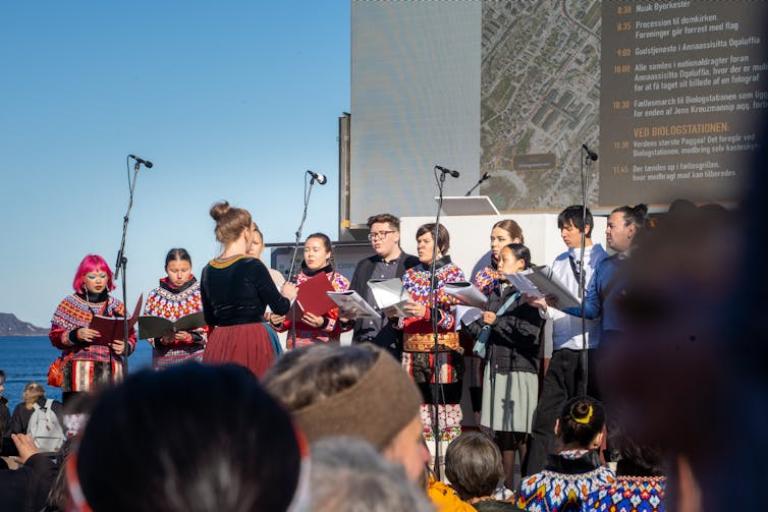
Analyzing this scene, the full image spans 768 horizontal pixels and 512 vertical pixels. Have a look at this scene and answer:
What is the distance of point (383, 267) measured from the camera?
22.3 feet

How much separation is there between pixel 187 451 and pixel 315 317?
18.5 ft

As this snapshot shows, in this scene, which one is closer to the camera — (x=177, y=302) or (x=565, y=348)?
(x=565, y=348)

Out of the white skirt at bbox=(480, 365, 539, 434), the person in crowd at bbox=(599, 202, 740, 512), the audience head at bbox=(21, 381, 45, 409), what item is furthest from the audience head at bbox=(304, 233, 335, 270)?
the person in crowd at bbox=(599, 202, 740, 512)

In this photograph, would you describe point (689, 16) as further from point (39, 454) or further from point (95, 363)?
point (39, 454)

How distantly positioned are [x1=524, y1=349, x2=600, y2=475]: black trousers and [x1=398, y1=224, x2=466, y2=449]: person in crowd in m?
0.64

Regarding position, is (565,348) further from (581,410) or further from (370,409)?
(370,409)

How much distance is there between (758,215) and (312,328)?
6.12m

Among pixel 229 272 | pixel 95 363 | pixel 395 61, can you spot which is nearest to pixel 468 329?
pixel 229 272

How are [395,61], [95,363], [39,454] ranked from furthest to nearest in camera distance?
1. [395,61]
2. [95,363]
3. [39,454]

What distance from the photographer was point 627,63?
38.8 ft

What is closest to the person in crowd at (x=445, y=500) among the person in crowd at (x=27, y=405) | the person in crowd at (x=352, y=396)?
the person in crowd at (x=352, y=396)

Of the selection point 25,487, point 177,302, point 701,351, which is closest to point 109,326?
point 177,302

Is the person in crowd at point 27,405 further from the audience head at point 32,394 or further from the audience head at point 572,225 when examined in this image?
the audience head at point 572,225

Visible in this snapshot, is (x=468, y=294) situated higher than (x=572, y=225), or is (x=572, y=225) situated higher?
(x=572, y=225)
